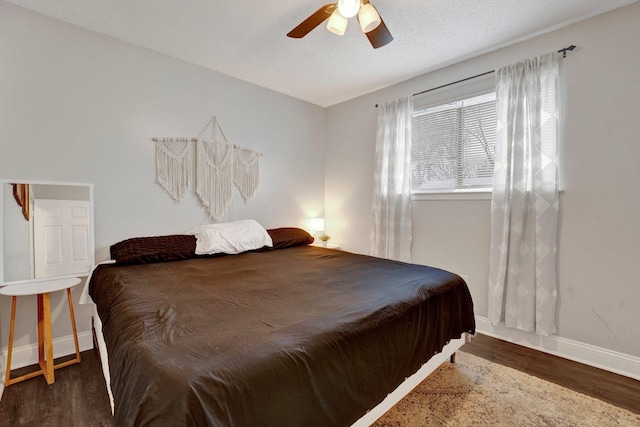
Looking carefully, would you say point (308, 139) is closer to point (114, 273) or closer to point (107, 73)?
point (107, 73)

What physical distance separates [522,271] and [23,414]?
3.50 metres

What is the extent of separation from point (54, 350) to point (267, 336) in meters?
2.30

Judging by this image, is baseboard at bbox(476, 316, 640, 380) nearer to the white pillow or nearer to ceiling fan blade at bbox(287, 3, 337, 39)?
the white pillow

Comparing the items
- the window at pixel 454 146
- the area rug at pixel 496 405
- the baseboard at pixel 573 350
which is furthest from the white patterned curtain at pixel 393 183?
the area rug at pixel 496 405

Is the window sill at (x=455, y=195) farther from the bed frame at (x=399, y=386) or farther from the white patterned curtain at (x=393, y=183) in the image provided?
the bed frame at (x=399, y=386)

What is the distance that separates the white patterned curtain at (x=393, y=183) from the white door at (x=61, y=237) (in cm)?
278

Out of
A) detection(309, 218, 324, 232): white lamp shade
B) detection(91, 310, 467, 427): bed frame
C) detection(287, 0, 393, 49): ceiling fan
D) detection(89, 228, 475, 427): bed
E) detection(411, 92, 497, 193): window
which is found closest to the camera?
detection(89, 228, 475, 427): bed

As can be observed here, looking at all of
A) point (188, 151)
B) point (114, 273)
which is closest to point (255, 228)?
point (188, 151)

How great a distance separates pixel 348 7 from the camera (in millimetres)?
1665

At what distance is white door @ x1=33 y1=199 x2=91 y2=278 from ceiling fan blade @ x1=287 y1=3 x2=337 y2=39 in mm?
2103

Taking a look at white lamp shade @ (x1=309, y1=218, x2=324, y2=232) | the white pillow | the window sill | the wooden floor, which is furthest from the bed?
white lamp shade @ (x1=309, y1=218, x2=324, y2=232)

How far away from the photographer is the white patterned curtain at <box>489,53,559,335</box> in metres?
2.28

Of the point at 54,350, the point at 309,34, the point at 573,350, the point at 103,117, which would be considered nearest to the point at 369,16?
the point at 309,34

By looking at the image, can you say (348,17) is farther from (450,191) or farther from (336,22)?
(450,191)
